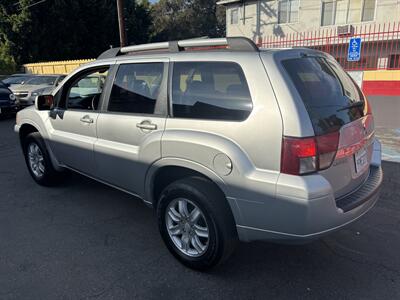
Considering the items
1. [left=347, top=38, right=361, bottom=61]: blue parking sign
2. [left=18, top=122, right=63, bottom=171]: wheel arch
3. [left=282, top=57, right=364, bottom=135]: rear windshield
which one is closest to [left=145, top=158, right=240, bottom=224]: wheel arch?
[left=282, top=57, right=364, bottom=135]: rear windshield

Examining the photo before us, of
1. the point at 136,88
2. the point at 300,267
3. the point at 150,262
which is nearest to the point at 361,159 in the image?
the point at 300,267

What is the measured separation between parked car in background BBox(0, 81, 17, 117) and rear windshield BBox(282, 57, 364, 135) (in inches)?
434

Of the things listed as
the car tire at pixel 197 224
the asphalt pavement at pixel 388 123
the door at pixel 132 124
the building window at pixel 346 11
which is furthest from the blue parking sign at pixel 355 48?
the building window at pixel 346 11

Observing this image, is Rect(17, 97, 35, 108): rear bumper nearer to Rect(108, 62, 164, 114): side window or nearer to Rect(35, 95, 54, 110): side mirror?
Rect(35, 95, 54, 110): side mirror

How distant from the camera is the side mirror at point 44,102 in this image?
4.31 m

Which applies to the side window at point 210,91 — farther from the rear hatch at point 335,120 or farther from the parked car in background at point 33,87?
the parked car in background at point 33,87

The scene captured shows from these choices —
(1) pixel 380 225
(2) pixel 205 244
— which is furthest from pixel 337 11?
(2) pixel 205 244

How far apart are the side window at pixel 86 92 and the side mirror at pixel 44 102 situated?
0.32 meters

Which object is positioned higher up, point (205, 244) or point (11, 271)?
point (205, 244)

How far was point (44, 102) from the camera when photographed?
4.34 m

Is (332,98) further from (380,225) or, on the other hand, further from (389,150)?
(389,150)

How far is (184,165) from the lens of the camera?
2738mm

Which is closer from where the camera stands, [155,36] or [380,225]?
[380,225]

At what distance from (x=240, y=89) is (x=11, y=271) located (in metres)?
2.46
